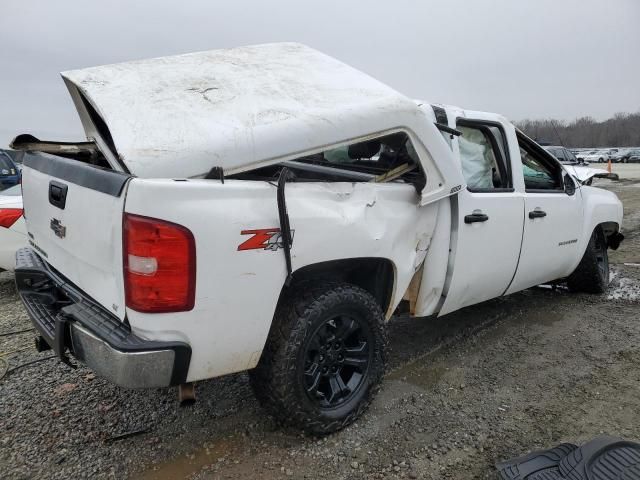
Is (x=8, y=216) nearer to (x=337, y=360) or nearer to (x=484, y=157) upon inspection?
(x=337, y=360)

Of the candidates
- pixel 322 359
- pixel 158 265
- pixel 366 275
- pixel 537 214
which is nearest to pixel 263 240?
pixel 158 265

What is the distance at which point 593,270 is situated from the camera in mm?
5141

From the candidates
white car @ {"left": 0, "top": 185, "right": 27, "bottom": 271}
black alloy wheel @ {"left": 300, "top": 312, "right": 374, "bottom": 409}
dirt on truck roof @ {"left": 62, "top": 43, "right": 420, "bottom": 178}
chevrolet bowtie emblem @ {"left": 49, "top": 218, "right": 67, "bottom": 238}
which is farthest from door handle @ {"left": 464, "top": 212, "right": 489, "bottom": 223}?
white car @ {"left": 0, "top": 185, "right": 27, "bottom": 271}

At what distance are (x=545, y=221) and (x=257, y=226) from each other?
2821 millimetres

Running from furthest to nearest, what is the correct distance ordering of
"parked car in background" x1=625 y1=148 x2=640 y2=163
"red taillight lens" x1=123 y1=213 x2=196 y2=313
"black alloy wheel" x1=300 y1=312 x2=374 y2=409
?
"parked car in background" x1=625 y1=148 x2=640 y2=163 → "black alloy wheel" x1=300 y1=312 x2=374 y2=409 → "red taillight lens" x1=123 y1=213 x2=196 y2=313

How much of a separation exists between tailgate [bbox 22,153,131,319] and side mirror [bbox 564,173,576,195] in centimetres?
391

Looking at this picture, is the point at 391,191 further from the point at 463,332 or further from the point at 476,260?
the point at 463,332

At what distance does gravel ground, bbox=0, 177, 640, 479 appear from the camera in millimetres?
2551

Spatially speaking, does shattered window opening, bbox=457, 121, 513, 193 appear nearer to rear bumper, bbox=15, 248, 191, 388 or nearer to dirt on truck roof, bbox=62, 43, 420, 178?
dirt on truck roof, bbox=62, 43, 420, 178

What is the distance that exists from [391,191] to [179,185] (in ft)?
4.30

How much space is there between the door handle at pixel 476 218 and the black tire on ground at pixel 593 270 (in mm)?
2247

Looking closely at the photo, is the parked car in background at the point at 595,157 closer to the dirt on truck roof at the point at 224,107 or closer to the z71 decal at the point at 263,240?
the dirt on truck roof at the point at 224,107

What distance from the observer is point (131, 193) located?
204 cm

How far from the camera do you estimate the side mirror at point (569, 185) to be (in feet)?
15.0
